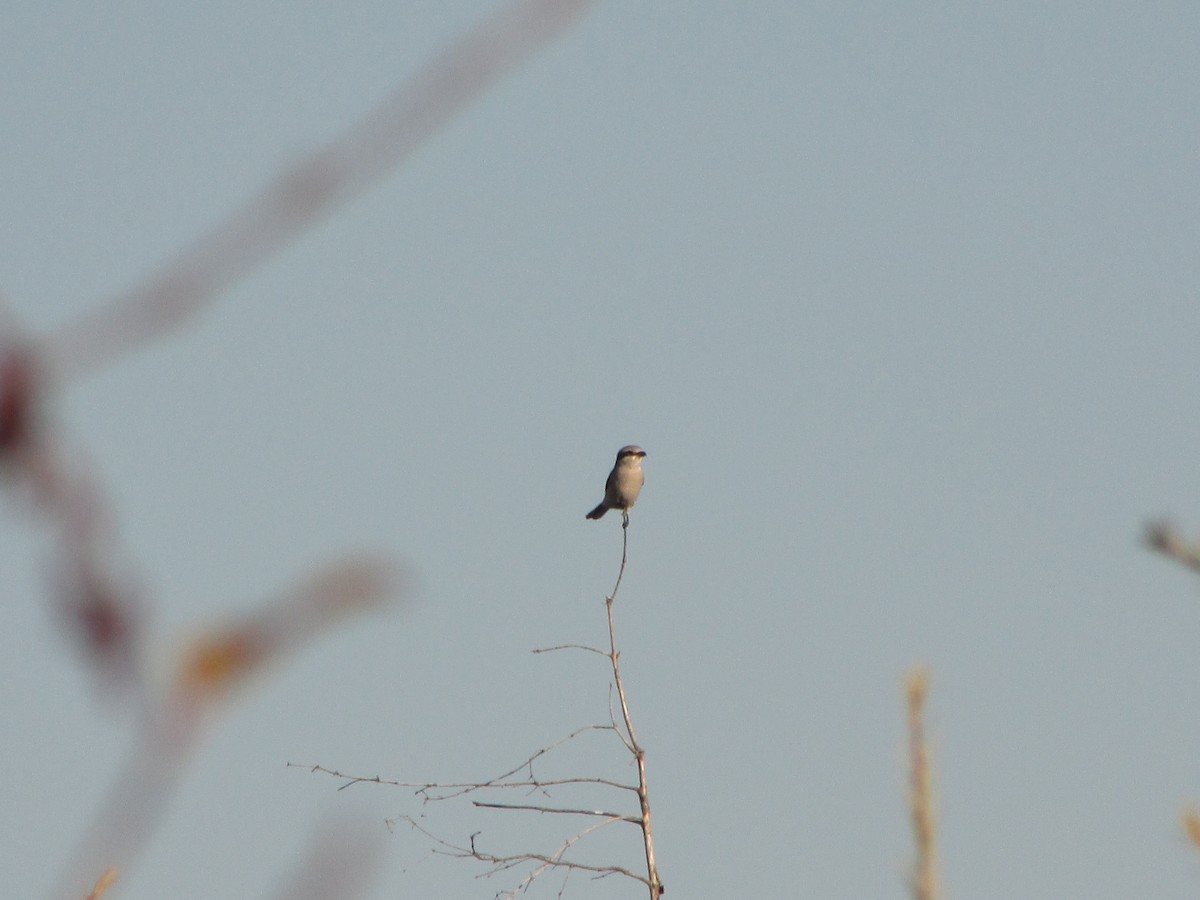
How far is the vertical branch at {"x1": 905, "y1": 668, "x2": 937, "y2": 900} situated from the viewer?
1953mm

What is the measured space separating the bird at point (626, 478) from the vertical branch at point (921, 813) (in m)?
14.0

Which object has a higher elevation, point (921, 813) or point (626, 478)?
point (626, 478)

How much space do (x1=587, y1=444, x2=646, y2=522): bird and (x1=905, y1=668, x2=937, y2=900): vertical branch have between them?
45.9ft

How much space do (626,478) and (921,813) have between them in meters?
14.4

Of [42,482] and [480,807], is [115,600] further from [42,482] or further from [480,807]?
[480,807]

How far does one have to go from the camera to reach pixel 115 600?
995 mm

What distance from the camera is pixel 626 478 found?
53.6 ft

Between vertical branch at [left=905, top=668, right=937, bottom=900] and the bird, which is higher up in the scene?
the bird

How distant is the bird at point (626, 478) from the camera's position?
1636 cm

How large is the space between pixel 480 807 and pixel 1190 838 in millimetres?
4467

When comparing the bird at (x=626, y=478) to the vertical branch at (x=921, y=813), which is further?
the bird at (x=626, y=478)

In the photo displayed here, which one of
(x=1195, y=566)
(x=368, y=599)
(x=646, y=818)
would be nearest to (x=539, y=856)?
(x=646, y=818)

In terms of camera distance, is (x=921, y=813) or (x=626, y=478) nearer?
(x=921, y=813)

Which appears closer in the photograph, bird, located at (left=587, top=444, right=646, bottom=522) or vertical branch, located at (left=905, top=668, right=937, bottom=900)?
vertical branch, located at (left=905, top=668, right=937, bottom=900)
